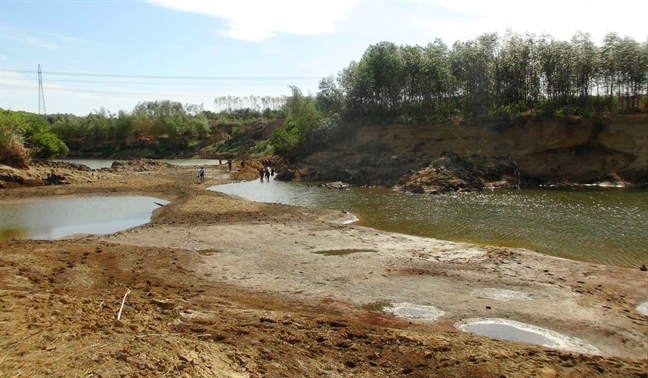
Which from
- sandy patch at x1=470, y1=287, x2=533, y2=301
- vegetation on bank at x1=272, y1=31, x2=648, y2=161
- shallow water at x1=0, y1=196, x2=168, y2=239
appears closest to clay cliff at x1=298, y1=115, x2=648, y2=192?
vegetation on bank at x1=272, y1=31, x2=648, y2=161

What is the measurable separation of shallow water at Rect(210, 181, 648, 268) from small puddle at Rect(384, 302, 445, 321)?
8.62 metres

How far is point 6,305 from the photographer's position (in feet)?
29.5

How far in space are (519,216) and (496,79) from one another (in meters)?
26.7

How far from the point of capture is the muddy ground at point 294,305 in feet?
25.1

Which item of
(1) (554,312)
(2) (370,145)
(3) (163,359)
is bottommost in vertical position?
(1) (554,312)

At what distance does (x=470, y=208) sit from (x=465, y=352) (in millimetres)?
21481

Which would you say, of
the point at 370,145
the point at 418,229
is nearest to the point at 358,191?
the point at 370,145

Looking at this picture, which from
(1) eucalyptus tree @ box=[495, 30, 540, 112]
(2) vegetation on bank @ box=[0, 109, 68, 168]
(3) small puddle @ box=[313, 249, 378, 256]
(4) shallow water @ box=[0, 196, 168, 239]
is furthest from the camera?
(1) eucalyptus tree @ box=[495, 30, 540, 112]

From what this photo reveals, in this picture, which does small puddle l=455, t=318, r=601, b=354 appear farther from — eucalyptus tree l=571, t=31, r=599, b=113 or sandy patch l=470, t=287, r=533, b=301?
eucalyptus tree l=571, t=31, r=599, b=113

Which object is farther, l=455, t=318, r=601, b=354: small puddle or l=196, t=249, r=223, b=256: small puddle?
l=196, t=249, r=223, b=256: small puddle

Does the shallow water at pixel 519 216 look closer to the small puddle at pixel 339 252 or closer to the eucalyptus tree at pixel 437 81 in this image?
the small puddle at pixel 339 252

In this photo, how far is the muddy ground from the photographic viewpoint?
7.64 metres

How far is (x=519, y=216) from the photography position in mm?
25719

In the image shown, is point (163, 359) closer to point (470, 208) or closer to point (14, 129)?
point (470, 208)
